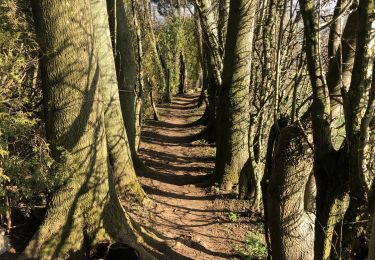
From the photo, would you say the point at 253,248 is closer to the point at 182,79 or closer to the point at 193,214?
the point at 193,214

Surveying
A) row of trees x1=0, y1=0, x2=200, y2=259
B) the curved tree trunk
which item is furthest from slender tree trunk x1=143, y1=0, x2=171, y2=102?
the curved tree trunk

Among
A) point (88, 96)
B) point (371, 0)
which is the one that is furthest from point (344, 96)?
point (88, 96)

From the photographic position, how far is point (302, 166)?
15.1ft

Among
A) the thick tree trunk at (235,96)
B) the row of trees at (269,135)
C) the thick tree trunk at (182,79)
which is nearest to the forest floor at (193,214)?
the thick tree trunk at (235,96)

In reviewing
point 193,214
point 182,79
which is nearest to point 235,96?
point 193,214

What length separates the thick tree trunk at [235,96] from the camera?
813 centimetres

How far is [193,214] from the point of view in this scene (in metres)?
7.68

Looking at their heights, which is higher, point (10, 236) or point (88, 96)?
point (88, 96)

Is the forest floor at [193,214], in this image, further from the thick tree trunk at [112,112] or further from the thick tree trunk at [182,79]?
the thick tree trunk at [182,79]

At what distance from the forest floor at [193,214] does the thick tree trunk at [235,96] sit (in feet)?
2.29

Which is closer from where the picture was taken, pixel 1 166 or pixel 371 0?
pixel 371 0

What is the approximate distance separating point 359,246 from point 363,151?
2.66 ft

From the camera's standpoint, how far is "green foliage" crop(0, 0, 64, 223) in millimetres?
3926

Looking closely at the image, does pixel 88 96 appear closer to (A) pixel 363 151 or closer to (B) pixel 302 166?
(B) pixel 302 166
